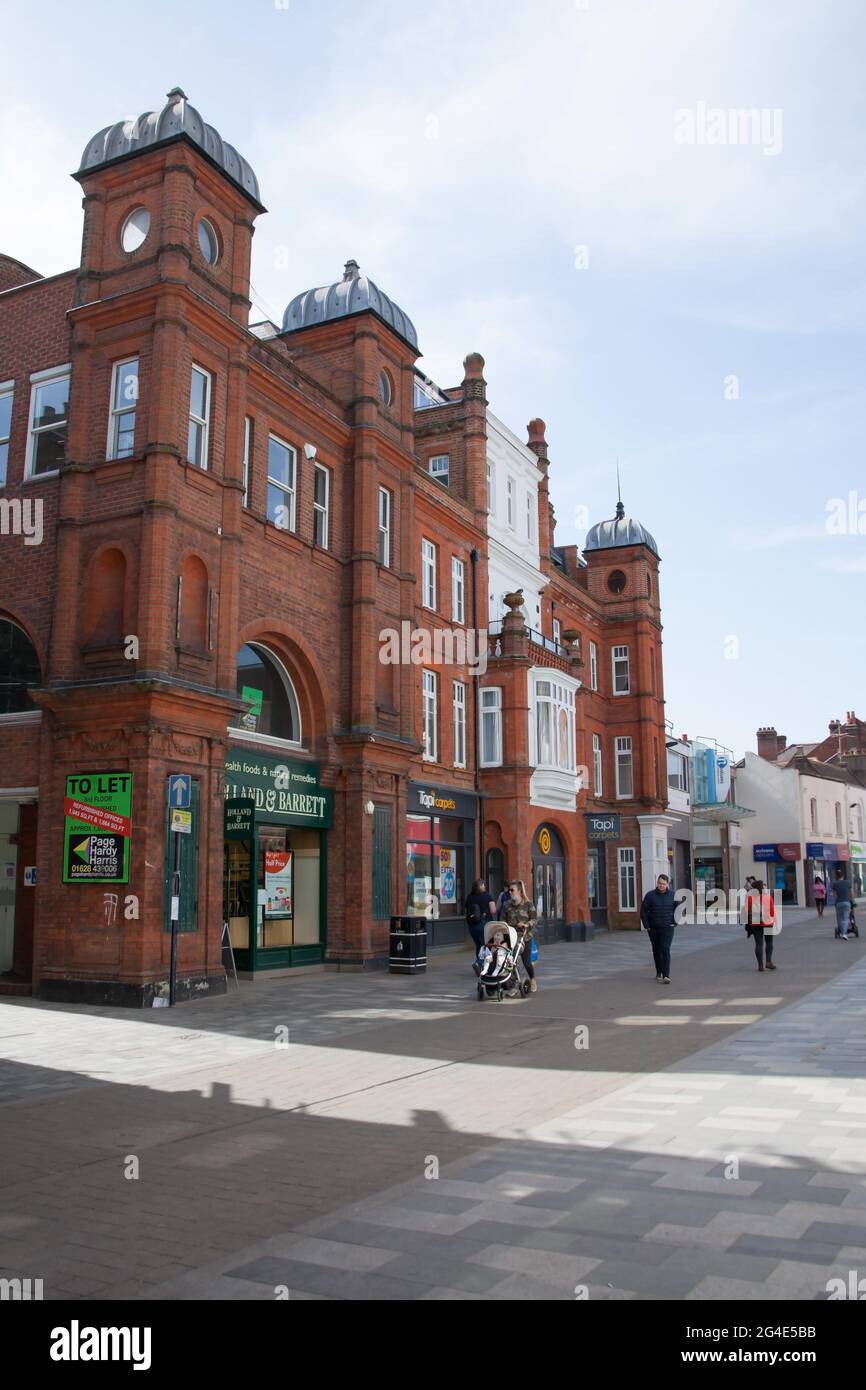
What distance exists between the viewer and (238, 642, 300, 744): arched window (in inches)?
791

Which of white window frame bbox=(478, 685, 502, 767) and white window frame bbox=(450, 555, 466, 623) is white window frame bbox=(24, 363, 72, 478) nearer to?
white window frame bbox=(450, 555, 466, 623)

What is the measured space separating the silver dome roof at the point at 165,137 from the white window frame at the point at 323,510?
5.36 meters

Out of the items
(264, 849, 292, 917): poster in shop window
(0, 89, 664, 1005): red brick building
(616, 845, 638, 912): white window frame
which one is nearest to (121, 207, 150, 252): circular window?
(0, 89, 664, 1005): red brick building

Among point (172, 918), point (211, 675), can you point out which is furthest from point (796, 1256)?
point (211, 675)

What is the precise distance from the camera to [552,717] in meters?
30.8

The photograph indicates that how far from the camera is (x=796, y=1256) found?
4875 mm

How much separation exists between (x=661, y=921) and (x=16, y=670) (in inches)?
456

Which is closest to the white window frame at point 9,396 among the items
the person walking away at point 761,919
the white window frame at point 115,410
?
the white window frame at point 115,410

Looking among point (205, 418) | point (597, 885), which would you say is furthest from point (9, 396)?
point (597, 885)

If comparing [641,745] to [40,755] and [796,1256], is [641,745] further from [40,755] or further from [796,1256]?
[796,1256]

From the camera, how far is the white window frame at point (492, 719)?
2931 centimetres

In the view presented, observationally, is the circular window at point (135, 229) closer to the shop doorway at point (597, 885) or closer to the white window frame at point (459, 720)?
the white window frame at point (459, 720)
